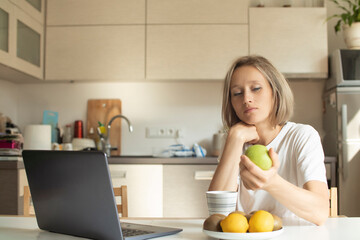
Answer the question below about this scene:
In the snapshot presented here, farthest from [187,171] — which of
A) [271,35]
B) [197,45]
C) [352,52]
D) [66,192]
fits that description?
[66,192]

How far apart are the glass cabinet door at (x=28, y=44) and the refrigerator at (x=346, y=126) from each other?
2193 mm

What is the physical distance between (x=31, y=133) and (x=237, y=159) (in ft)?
6.61

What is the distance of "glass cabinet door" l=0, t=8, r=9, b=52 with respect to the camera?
281 centimetres

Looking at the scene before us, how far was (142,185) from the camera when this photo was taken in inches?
119

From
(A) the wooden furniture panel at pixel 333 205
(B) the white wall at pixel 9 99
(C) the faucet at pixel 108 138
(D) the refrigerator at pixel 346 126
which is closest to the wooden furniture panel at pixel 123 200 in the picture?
(A) the wooden furniture panel at pixel 333 205

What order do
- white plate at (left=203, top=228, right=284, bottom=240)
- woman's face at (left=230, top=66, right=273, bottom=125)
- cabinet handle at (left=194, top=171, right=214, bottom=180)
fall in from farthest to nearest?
cabinet handle at (left=194, top=171, right=214, bottom=180) → woman's face at (left=230, top=66, right=273, bottom=125) → white plate at (left=203, top=228, right=284, bottom=240)

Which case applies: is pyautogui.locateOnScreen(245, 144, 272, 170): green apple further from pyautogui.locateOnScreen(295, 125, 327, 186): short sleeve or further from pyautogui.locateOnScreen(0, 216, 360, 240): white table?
pyautogui.locateOnScreen(295, 125, 327, 186): short sleeve

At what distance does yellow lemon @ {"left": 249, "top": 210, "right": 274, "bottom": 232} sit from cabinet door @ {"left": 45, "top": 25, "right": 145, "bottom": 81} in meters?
2.55

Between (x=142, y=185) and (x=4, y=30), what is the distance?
135cm

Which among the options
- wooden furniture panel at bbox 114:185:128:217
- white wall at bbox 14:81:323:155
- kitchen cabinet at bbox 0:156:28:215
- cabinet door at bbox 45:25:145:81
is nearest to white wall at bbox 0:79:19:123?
white wall at bbox 14:81:323:155

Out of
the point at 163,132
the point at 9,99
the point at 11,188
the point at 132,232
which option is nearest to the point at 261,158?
the point at 132,232

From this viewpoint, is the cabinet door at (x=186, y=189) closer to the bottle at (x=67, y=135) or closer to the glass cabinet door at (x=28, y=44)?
the bottle at (x=67, y=135)

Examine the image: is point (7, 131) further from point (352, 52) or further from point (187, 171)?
point (352, 52)

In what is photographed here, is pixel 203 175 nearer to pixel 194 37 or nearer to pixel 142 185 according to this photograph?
pixel 142 185
